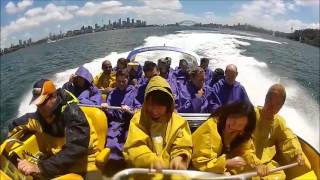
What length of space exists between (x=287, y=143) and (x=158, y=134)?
1.29 m

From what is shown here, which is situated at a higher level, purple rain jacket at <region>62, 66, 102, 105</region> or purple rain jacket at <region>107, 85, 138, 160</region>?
purple rain jacket at <region>62, 66, 102, 105</region>

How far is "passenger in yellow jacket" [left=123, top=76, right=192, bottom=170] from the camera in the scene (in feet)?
8.21

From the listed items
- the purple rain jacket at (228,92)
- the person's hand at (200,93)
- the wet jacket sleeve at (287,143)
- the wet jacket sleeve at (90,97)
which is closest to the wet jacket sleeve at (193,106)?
the person's hand at (200,93)

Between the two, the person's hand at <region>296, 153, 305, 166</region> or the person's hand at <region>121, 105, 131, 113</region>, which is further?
the person's hand at <region>121, 105, 131, 113</region>

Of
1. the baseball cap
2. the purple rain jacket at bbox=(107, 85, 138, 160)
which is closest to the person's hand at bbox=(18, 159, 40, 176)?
the baseball cap

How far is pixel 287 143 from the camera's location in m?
3.25

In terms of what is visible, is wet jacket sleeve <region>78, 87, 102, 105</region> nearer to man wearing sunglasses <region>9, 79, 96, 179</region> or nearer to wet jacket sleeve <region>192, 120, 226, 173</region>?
man wearing sunglasses <region>9, 79, 96, 179</region>

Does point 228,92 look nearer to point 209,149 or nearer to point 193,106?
point 193,106

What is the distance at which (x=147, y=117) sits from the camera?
2.64m

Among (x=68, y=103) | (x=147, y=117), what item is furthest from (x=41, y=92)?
(x=147, y=117)

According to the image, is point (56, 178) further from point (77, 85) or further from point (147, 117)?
point (77, 85)

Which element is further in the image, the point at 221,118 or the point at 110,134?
the point at 110,134

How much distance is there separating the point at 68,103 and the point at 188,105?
1.84 m

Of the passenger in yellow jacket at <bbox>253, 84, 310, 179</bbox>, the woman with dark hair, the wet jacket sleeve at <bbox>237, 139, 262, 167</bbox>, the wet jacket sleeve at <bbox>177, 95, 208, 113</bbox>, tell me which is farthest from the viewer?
the wet jacket sleeve at <bbox>177, 95, 208, 113</bbox>
